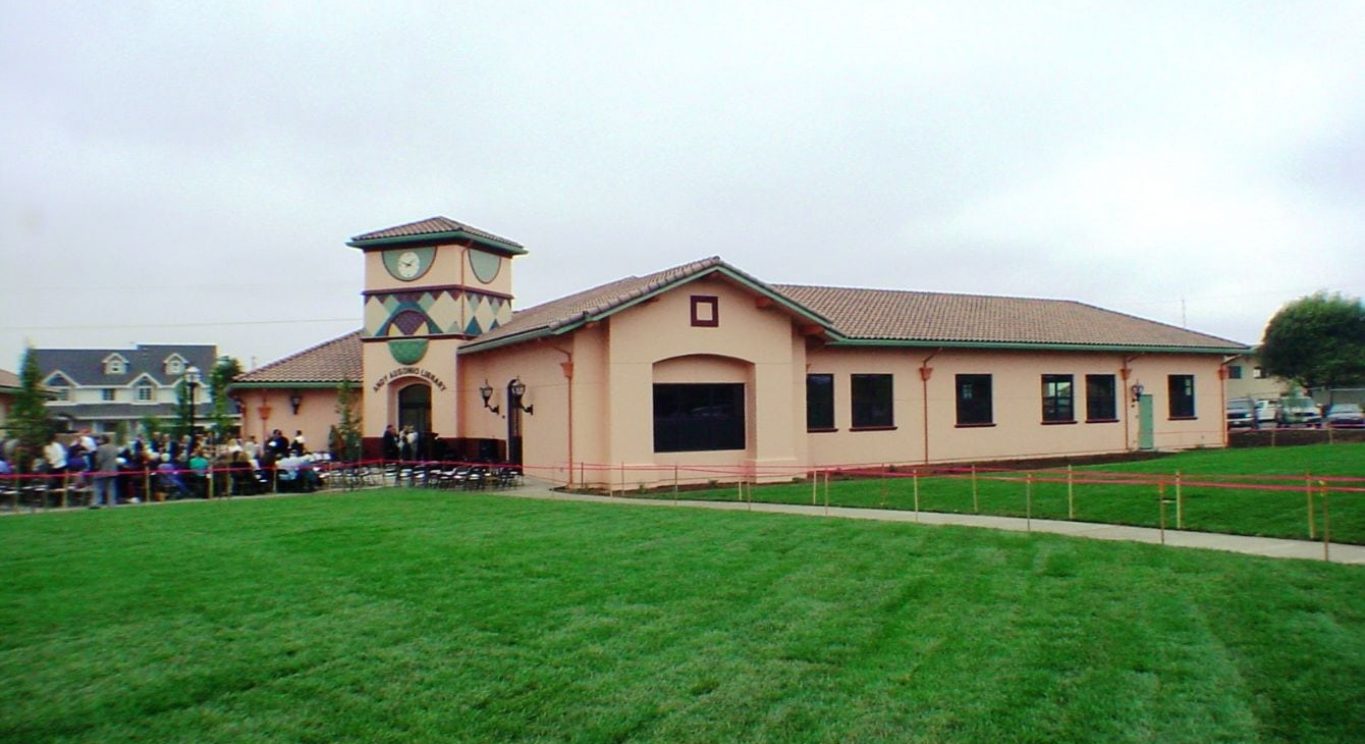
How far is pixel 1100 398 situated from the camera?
30922 mm

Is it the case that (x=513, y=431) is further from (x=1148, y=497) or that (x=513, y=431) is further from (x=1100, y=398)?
(x=1100, y=398)

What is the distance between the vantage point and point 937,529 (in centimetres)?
1255

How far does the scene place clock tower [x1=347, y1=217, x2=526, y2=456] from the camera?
89.4 ft

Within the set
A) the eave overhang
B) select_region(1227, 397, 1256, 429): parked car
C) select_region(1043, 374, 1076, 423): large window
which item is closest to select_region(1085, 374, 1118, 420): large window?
select_region(1043, 374, 1076, 423): large window

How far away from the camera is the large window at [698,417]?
22141 mm

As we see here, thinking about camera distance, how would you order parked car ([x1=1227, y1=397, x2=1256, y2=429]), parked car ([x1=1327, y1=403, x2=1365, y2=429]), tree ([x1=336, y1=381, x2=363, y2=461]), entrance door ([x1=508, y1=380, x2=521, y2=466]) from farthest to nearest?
parked car ([x1=1227, y1=397, x2=1256, y2=429]) → parked car ([x1=1327, y1=403, x2=1365, y2=429]) → tree ([x1=336, y1=381, x2=363, y2=461]) → entrance door ([x1=508, y1=380, x2=521, y2=466])

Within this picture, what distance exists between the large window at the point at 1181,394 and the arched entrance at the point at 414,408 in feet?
80.1

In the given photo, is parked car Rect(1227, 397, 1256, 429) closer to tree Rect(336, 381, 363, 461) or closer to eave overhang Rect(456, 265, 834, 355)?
eave overhang Rect(456, 265, 834, 355)

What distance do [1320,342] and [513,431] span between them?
52.3m

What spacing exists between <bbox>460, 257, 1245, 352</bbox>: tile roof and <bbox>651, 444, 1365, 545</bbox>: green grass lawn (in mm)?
4551

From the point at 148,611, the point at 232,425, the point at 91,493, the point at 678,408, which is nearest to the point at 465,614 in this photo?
the point at 148,611

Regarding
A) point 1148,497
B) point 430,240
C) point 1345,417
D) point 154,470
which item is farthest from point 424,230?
point 1345,417

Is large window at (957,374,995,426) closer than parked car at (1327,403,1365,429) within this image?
Yes

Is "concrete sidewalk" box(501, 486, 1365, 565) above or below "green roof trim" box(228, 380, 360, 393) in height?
below
